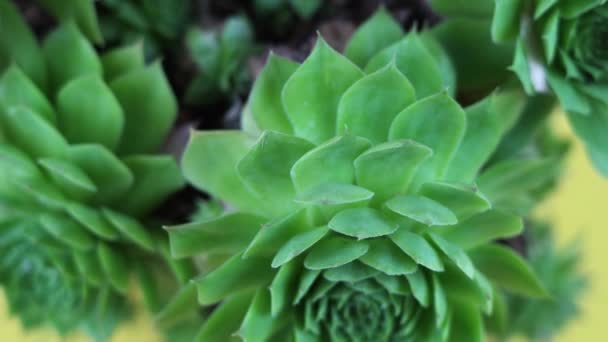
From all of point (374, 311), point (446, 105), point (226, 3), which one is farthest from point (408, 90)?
point (226, 3)

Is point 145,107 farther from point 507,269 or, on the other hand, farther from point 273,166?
point 507,269

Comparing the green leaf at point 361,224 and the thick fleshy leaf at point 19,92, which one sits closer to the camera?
the green leaf at point 361,224

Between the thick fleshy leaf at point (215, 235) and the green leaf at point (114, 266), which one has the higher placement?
the thick fleshy leaf at point (215, 235)

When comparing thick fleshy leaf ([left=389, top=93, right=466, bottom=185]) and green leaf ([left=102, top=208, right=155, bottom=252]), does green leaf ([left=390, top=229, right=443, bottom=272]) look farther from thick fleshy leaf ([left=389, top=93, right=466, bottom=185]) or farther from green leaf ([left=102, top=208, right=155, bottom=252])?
green leaf ([left=102, top=208, right=155, bottom=252])

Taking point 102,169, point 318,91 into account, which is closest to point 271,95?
point 318,91

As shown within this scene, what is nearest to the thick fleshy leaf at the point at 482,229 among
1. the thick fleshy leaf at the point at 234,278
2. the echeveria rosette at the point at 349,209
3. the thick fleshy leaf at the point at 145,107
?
the echeveria rosette at the point at 349,209

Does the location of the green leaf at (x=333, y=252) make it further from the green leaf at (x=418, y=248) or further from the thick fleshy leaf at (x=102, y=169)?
the thick fleshy leaf at (x=102, y=169)

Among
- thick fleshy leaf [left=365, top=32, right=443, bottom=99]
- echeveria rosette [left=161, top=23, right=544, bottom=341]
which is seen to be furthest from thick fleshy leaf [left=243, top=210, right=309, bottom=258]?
thick fleshy leaf [left=365, top=32, right=443, bottom=99]
